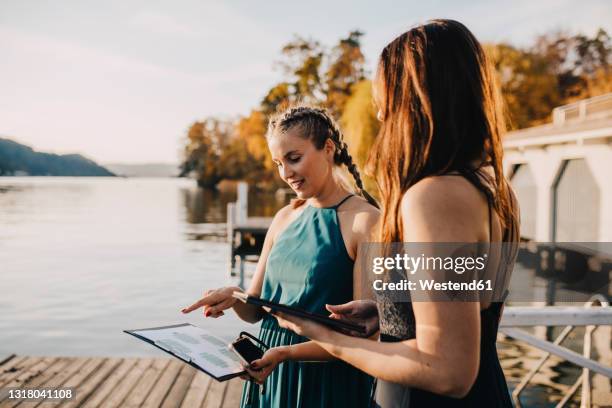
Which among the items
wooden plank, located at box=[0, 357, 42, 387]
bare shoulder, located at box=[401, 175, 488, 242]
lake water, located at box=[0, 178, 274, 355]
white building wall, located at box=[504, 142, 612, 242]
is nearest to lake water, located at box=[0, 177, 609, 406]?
lake water, located at box=[0, 178, 274, 355]

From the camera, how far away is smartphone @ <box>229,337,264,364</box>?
175 centimetres

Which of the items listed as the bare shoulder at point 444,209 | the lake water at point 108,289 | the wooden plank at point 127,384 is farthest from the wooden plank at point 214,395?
the lake water at point 108,289

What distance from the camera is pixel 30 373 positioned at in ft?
17.2

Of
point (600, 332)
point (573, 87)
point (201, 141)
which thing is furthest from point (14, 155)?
point (600, 332)

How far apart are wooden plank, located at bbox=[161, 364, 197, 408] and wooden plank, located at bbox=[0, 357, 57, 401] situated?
49.1 inches

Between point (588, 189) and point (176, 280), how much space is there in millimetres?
11903

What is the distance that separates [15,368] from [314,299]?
4.51m

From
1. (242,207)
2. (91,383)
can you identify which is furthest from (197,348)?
(242,207)

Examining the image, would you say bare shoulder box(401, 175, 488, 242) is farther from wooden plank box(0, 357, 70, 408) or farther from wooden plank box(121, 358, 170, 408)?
wooden plank box(0, 357, 70, 408)

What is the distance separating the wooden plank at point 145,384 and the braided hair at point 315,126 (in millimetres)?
2926

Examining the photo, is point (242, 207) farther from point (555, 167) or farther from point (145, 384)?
point (145, 384)

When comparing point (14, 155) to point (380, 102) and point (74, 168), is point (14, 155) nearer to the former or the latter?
point (74, 168)

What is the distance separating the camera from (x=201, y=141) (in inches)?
3305

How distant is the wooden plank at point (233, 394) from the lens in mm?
4300
